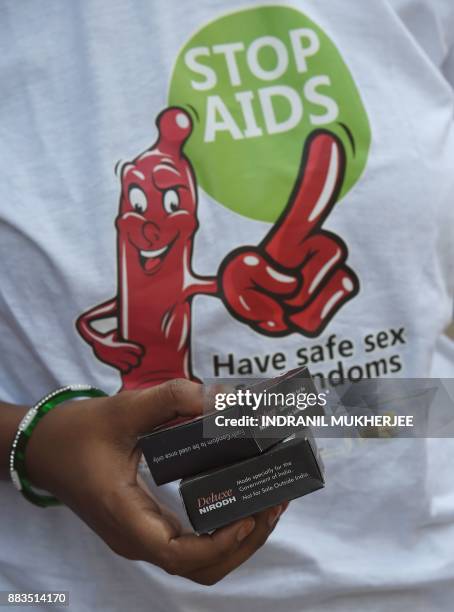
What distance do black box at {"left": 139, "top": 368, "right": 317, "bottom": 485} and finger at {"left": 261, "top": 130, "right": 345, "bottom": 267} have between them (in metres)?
0.20

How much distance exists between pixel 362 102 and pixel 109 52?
0.29m

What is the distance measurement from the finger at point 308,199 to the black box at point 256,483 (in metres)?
0.25

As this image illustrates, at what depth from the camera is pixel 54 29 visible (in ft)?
3.21

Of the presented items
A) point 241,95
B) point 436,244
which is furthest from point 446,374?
point 241,95

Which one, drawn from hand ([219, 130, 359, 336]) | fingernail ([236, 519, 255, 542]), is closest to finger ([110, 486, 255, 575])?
fingernail ([236, 519, 255, 542])

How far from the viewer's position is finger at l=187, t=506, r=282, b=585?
2.83 ft

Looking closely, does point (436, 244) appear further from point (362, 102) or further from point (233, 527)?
point (233, 527)

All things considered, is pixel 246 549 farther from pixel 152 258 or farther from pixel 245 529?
pixel 152 258

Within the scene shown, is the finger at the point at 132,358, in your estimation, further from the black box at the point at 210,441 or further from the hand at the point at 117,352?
the black box at the point at 210,441

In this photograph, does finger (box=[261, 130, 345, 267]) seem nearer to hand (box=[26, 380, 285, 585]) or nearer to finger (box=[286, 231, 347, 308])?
finger (box=[286, 231, 347, 308])

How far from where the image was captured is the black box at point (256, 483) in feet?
2.68

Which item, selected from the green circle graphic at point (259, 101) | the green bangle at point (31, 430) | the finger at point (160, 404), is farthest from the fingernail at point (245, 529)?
the green circle graphic at point (259, 101)

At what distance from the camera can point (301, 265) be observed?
0.99m

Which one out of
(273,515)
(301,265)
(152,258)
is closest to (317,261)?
(301,265)
